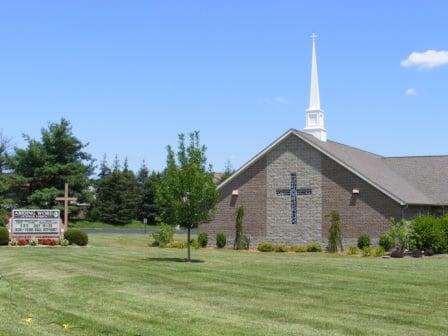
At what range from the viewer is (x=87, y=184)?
2525 inches

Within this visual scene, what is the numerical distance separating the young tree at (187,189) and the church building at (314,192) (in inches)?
525

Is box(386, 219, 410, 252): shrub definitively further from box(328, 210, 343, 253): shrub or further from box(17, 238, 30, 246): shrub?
box(17, 238, 30, 246): shrub

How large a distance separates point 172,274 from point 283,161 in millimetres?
20659

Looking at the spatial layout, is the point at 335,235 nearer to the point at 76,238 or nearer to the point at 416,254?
the point at 416,254

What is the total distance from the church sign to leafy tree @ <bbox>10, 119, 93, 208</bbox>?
2431 cm

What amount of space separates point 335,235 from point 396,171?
9915mm

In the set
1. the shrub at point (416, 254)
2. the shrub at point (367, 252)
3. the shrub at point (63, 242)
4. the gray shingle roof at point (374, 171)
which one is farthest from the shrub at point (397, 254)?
the shrub at point (63, 242)

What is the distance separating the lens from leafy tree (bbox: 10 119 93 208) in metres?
61.7

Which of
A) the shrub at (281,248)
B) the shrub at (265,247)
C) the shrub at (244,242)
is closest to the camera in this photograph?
the shrub at (281,248)

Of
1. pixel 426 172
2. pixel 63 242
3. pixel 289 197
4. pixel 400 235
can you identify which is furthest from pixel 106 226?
pixel 400 235

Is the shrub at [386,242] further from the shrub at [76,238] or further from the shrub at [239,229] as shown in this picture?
the shrub at [76,238]

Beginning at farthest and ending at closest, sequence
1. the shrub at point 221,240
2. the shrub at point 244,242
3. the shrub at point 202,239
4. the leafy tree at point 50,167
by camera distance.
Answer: the leafy tree at point 50,167 → the shrub at point 202,239 → the shrub at point 221,240 → the shrub at point 244,242

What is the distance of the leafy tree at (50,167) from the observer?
61.7 m

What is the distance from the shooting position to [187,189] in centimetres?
2483
